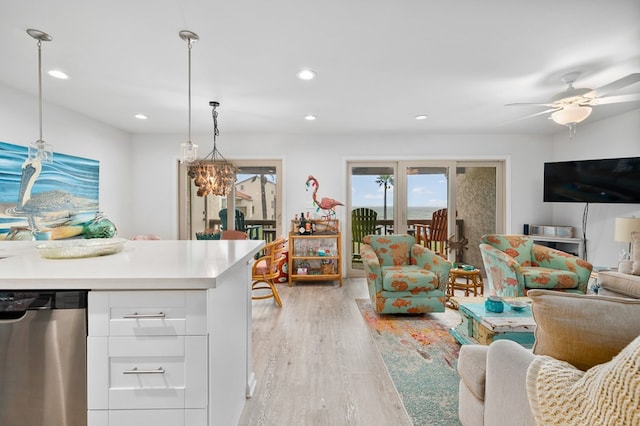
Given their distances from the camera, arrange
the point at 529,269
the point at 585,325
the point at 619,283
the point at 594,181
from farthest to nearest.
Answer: the point at 594,181 → the point at 529,269 → the point at 619,283 → the point at 585,325

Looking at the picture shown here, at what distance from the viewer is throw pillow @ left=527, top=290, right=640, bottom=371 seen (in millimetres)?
906

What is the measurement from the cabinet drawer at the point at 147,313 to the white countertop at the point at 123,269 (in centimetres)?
4

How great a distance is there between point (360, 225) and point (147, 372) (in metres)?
4.31

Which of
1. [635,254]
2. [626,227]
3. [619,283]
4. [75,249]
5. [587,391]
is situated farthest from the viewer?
[626,227]

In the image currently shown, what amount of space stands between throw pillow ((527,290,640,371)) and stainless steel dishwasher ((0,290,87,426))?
1.65m

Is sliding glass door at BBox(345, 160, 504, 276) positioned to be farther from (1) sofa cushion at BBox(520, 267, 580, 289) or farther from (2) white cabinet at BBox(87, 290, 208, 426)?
(2) white cabinet at BBox(87, 290, 208, 426)

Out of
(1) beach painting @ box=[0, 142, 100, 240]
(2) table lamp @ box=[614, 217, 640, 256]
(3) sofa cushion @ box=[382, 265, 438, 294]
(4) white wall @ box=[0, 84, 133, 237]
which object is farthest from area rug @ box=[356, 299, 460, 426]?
(4) white wall @ box=[0, 84, 133, 237]

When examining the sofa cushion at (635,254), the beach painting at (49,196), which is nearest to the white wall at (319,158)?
the beach painting at (49,196)

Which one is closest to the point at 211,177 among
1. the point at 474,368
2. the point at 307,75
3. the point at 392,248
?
the point at 307,75

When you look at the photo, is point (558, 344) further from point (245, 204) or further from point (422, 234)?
point (245, 204)

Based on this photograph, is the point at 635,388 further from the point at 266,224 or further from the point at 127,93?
the point at 266,224

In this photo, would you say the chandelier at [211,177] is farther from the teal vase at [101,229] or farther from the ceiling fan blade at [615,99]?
the ceiling fan blade at [615,99]

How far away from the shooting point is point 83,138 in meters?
3.98

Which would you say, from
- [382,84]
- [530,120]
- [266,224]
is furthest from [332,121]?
[530,120]
